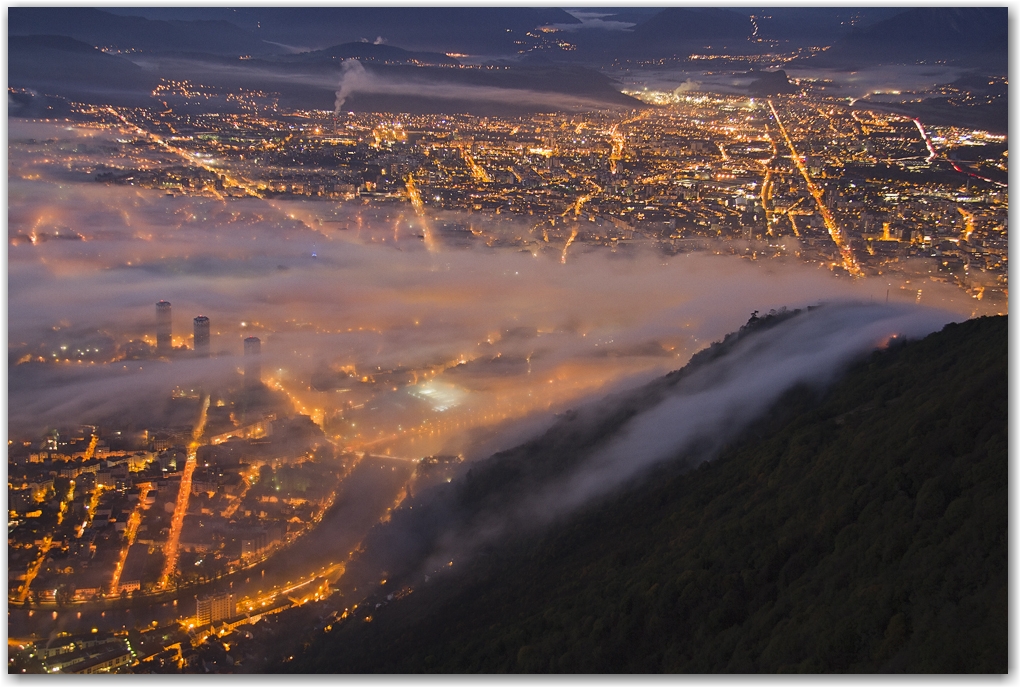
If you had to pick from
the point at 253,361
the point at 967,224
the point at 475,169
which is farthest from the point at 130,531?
the point at 967,224

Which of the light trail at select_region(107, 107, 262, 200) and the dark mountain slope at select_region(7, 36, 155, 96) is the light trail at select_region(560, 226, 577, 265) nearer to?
the light trail at select_region(107, 107, 262, 200)

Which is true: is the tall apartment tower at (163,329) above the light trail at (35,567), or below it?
above

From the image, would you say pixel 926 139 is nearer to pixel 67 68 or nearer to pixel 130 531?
pixel 130 531

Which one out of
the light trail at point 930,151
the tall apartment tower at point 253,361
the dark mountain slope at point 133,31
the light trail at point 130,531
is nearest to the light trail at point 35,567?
the light trail at point 130,531

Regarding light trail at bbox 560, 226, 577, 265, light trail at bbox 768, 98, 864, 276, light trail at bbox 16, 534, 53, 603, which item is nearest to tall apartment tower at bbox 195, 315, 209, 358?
light trail at bbox 16, 534, 53, 603

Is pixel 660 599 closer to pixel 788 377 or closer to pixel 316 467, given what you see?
pixel 788 377

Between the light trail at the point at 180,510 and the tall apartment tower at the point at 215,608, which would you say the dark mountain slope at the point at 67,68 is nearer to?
the light trail at the point at 180,510
